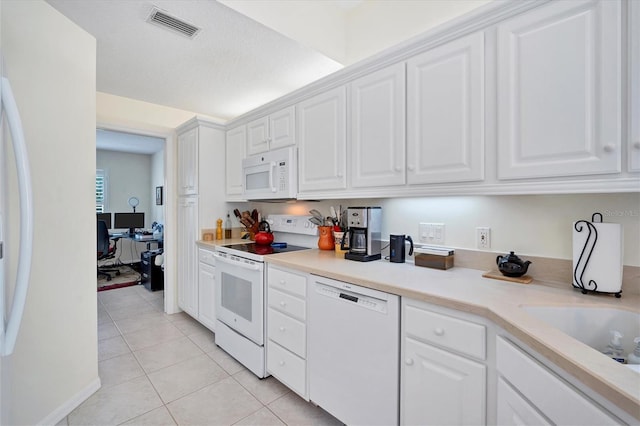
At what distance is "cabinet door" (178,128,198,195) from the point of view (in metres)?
3.09

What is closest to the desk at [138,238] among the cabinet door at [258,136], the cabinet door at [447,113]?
the cabinet door at [258,136]

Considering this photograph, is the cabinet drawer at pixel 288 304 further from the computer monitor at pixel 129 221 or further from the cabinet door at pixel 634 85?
the computer monitor at pixel 129 221

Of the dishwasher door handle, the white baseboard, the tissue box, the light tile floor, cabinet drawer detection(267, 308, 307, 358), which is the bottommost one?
the light tile floor

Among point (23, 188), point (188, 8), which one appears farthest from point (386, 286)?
point (188, 8)

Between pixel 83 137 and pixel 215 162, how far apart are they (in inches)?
51.3

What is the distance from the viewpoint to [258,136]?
271cm

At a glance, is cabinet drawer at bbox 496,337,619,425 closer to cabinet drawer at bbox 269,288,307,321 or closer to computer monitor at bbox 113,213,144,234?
cabinet drawer at bbox 269,288,307,321

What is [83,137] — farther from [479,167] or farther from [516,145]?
[516,145]

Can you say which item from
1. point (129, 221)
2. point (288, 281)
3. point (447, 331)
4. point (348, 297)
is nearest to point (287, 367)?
point (288, 281)

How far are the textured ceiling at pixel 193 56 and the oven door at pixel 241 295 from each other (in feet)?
5.41

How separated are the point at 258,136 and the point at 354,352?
2.05 metres

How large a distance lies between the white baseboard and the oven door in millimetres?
925

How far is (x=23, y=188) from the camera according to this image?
42.9 inches

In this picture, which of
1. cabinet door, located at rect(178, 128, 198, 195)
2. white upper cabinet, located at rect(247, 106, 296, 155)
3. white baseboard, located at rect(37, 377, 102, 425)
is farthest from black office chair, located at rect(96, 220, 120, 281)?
white upper cabinet, located at rect(247, 106, 296, 155)
